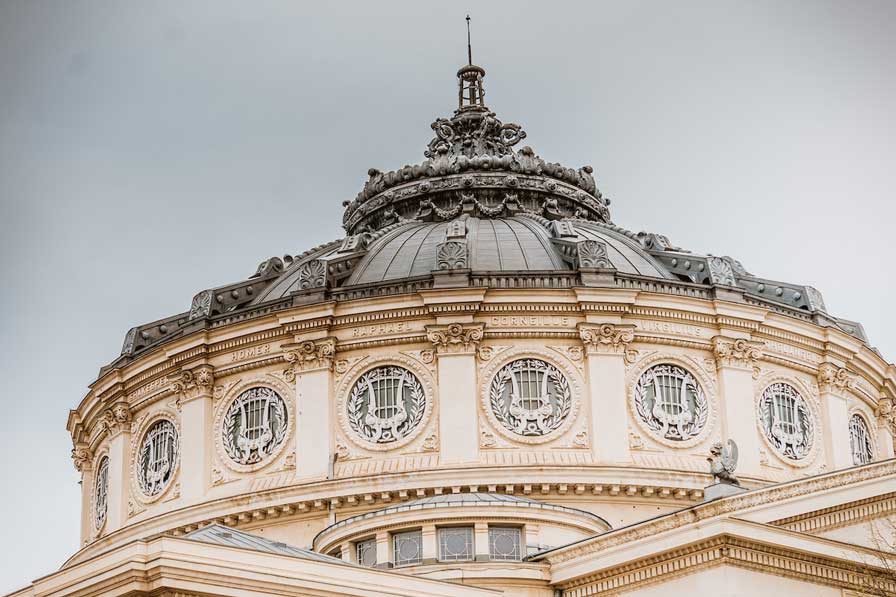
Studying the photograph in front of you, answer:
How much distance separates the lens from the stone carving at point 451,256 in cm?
5412

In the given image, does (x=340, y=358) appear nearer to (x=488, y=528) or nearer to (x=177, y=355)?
(x=177, y=355)

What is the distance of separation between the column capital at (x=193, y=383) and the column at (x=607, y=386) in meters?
11.0

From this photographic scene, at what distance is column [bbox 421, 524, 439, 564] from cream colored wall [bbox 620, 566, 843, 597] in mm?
6059

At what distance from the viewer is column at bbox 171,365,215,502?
5416 cm

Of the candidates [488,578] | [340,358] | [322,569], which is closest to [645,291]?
[340,358]

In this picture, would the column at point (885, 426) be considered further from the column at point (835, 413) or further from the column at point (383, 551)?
the column at point (383, 551)

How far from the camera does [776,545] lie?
40.5 metres

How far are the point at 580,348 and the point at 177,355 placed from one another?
1216 cm

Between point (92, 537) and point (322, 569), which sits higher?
point (92, 537)

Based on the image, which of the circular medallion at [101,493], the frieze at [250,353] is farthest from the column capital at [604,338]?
the circular medallion at [101,493]

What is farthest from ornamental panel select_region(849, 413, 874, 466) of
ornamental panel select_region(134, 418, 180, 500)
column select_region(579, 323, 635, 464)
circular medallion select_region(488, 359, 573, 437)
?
ornamental panel select_region(134, 418, 180, 500)

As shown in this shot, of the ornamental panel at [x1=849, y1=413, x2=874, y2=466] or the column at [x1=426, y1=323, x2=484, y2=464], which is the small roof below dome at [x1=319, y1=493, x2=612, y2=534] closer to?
the column at [x1=426, y1=323, x2=484, y2=464]

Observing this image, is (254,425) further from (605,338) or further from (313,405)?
(605,338)

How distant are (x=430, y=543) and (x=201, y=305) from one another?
47.8ft
